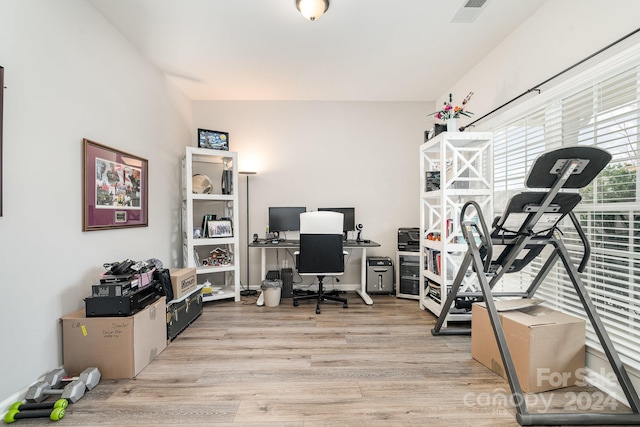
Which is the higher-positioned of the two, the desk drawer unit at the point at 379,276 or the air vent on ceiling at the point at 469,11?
the air vent on ceiling at the point at 469,11

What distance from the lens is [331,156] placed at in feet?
13.5

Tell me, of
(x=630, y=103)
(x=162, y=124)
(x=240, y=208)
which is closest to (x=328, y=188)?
(x=240, y=208)

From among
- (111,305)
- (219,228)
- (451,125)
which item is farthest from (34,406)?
(451,125)

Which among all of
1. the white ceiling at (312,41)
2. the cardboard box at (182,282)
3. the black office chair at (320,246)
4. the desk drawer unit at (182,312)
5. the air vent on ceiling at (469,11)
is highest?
the white ceiling at (312,41)

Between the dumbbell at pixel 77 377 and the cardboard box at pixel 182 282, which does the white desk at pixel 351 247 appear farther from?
the dumbbell at pixel 77 377

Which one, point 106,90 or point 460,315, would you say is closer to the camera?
point 106,90

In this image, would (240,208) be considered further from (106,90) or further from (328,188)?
(106,90)

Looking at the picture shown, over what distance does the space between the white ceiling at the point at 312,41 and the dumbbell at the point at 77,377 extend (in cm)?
273

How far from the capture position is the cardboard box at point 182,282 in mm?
2635

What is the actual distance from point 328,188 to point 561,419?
3266 millimetres

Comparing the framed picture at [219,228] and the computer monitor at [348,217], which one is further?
the computer monitor at [348,217]

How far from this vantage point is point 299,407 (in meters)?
1.58

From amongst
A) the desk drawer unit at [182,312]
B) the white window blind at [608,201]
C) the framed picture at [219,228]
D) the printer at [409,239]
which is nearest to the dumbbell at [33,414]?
the desk drawer unit at [182,312]

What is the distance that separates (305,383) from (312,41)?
2.89 m
